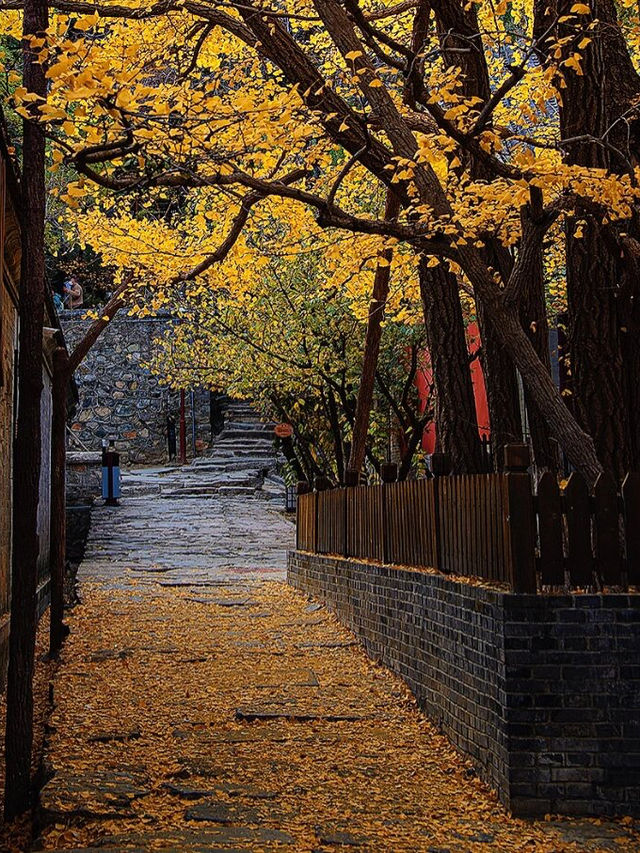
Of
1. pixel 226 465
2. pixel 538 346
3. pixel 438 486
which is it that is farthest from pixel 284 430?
pixel 438 486

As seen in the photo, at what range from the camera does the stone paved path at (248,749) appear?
467cm

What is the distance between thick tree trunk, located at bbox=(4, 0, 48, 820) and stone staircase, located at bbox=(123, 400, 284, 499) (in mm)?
17622

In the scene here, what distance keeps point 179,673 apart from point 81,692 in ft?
3.01

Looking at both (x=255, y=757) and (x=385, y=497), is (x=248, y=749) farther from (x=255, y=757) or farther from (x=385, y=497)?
(x=385, y=497)

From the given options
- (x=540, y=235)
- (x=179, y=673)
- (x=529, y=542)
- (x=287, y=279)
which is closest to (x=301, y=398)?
(x=287, y=279)

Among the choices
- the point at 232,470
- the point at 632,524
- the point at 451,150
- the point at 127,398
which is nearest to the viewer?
the point at 632,524

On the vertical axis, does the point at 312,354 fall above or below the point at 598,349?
above

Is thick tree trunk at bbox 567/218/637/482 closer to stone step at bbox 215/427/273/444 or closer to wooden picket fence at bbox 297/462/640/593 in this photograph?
wooden picket fence at bbox 297/462/640/593

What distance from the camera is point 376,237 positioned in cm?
891

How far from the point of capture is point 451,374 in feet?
29.1

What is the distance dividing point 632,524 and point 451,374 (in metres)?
3.77

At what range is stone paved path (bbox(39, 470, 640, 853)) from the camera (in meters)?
4.67

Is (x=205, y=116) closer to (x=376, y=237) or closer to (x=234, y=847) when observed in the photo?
(x=376, y=237)

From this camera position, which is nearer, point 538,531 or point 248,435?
point 538,531
